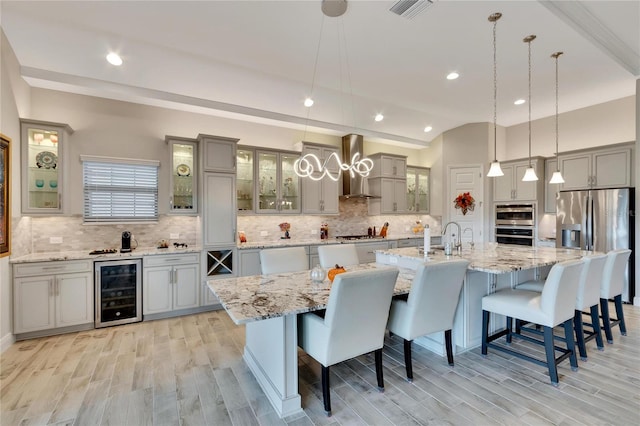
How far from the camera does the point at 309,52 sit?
3.49 meters

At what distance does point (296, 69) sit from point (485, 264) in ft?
10.5

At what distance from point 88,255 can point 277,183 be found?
2.73 meters

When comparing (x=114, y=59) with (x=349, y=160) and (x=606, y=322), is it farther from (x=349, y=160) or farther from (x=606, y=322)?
(x=606, y=322)

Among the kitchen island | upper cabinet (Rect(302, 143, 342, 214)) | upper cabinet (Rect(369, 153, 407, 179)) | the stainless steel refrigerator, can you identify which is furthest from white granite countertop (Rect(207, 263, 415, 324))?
the stainless steel refrigerator

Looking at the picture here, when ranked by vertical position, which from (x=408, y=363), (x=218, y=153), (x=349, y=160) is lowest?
(x=408, y=363)

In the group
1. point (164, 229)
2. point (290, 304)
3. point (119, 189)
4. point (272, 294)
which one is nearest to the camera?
point (290, 304)

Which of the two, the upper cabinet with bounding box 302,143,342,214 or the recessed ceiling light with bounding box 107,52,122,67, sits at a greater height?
the recessed ceiling light with bounding box 107,52,122,67

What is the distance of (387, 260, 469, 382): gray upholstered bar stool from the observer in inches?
90.8

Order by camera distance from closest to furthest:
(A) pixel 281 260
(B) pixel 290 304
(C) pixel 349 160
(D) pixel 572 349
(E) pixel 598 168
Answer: (B) pixel 290 304
(D) pixel 572 349
(A) pixel 281 260
(E) pixel 598 168
(C) pixel 349 160

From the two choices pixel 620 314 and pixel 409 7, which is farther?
pixel 620 314

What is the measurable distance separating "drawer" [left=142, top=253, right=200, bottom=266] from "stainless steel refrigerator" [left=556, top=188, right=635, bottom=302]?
19.1 feet

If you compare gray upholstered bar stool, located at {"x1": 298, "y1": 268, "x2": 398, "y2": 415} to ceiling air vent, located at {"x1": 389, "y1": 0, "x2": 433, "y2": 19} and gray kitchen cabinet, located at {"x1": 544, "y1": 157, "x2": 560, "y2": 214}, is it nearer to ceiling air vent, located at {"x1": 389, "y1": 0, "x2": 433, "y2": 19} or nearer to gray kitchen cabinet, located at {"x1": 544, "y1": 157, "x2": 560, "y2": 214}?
ceiling air vent, located at {"x1": 389, "y1": 0, "x2": 433, "y2": 19}

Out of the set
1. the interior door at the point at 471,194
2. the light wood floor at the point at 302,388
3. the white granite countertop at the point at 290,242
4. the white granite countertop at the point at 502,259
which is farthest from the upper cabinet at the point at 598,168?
the white granite countertop at the point at 290,242

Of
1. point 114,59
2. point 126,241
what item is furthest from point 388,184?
point 114,59
